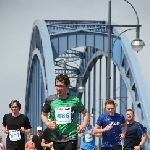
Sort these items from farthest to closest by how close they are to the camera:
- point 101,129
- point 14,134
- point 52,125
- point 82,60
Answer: point 82,60, point 14,134, point 101,129, point 52,125

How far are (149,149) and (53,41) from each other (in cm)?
1485

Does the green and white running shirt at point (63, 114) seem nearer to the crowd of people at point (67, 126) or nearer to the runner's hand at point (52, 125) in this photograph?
the crowd of people at point (67, 126)

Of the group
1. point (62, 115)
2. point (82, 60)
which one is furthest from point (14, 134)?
point (82, 60)

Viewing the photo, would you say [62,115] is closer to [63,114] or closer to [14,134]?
[63,114]

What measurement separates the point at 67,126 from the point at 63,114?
0.70ft

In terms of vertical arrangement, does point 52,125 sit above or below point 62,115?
below

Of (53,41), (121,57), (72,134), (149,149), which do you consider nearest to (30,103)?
(53,41)

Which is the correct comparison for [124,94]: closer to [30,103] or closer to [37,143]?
[30,103]

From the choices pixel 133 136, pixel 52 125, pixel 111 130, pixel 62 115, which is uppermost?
pixel 62 115

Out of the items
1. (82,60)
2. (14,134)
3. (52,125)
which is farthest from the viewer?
(82,60)

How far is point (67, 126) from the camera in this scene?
1333cm

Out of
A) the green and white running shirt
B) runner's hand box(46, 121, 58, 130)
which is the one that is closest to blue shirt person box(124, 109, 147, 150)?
the green and white running shirt

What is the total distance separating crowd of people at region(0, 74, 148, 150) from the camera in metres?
13.2

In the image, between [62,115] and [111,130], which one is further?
[111,130]
